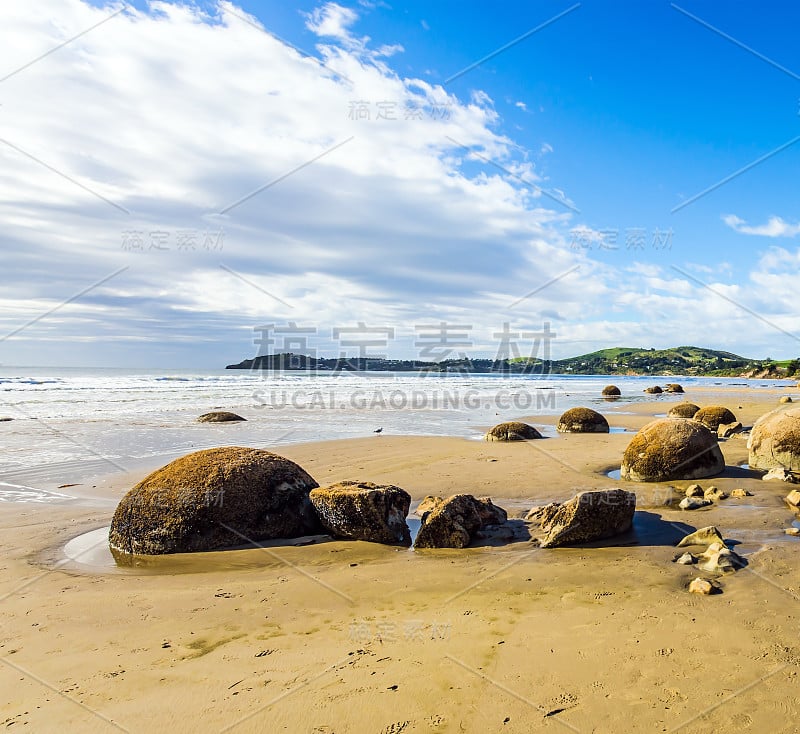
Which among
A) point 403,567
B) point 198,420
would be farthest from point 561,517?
point 198,420

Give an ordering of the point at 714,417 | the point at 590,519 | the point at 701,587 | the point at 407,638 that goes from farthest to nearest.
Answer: the point at 714,417, the point at 590,519, the point at 701,587, the point at 407,638

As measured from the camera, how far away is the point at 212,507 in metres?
7.12

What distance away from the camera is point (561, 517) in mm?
6691

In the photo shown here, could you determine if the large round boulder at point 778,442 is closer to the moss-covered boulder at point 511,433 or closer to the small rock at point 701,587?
the small rock at point 701,587

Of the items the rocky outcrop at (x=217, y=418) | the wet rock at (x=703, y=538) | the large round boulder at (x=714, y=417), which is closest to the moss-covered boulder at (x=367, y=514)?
the wet rock at (x=703, y=538)

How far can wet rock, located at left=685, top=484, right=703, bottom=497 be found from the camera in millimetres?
8742

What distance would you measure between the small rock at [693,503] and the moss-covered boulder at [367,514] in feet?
13.6

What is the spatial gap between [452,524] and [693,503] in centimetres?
392

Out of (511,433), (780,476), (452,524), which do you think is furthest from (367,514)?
(511,433)

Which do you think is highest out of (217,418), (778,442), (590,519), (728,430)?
(778,442)

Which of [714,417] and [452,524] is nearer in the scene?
[452,524]

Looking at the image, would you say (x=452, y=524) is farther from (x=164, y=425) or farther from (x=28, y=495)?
(x=164, y=425)

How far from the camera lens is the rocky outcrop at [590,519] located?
21.3 feet

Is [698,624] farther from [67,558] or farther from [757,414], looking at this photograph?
[757,414]
